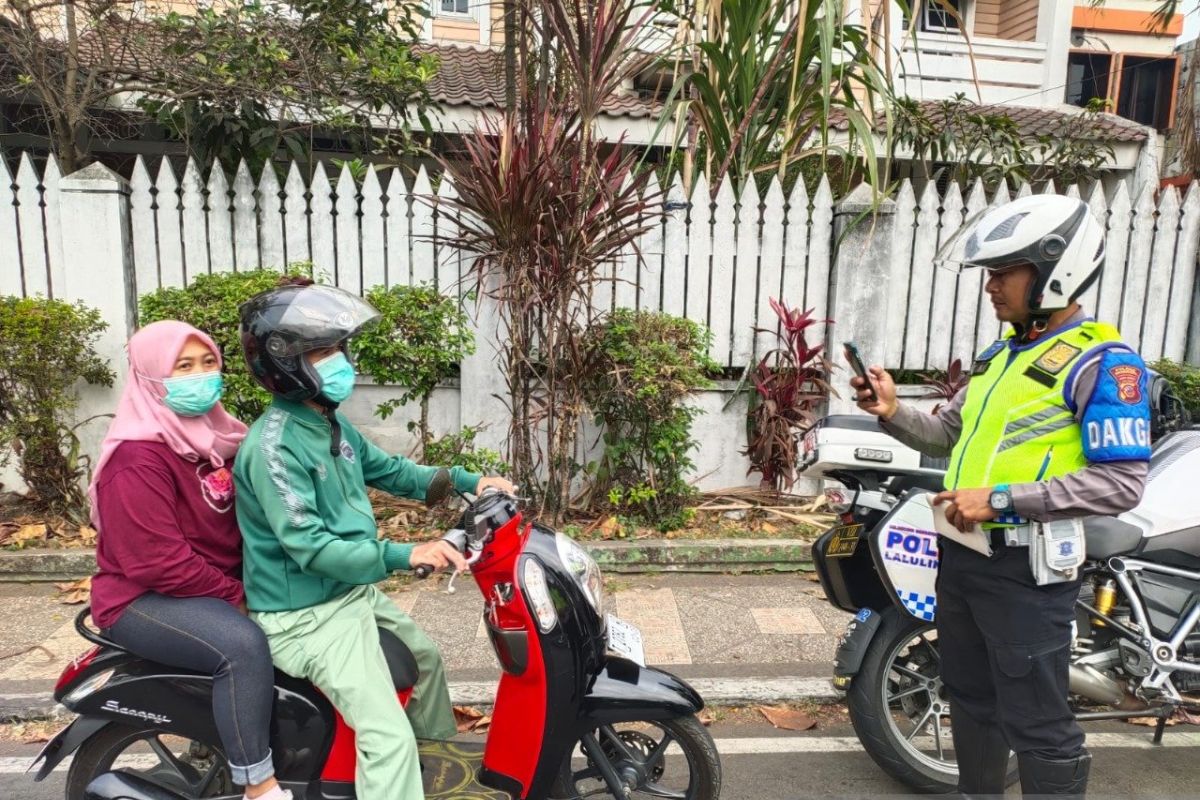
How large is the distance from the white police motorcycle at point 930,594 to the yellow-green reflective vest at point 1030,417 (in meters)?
0.56

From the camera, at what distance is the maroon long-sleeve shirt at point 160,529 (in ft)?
6.67

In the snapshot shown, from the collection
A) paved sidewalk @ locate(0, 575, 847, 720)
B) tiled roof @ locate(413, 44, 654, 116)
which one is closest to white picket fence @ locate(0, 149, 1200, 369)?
paved sidewalk @ locate(0, 575, 847, 720)

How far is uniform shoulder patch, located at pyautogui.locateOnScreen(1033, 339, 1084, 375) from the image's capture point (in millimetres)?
2057

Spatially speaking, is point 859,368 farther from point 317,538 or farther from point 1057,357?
point 317,538

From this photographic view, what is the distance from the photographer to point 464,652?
3826 millimetres

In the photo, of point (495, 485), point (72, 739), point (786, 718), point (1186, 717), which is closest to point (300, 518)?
point (495, 485)

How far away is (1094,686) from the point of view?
2670 mm

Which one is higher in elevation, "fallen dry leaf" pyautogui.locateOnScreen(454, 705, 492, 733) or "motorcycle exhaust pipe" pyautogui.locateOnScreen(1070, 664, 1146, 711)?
"motorcycle exhaust pipe" pyautogui.locateOnScreen(1070, 664, 1146, 711)

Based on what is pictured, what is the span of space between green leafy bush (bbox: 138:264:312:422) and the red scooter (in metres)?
2.60

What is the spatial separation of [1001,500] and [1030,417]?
0.24m

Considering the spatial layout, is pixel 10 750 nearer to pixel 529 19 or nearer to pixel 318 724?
pixel 318 724

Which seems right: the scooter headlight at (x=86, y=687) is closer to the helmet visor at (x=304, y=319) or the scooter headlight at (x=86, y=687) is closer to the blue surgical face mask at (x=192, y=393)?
the blue surgical face mask at (x=192, y=393)

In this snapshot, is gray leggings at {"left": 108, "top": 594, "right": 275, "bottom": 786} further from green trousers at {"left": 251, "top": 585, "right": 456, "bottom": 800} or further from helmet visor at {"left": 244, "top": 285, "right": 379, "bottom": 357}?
helmet visor at {"left": 244, "top": 285, "right": 379, "bottom": 357}

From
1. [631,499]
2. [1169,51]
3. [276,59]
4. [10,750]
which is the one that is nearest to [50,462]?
[10,750]
